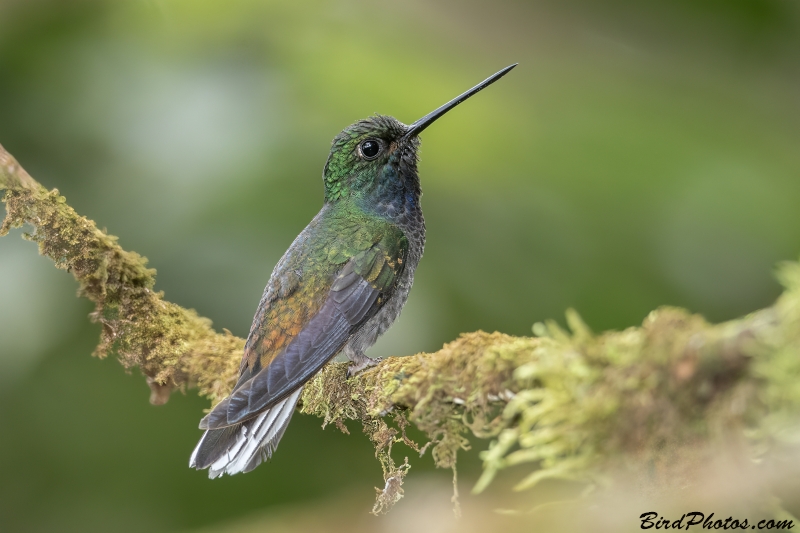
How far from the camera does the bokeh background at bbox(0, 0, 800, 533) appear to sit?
3842 millimetres

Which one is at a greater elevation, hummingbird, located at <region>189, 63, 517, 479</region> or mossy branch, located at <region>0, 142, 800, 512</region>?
hummingbird, located at <region>189, 63, 517, 479</region>

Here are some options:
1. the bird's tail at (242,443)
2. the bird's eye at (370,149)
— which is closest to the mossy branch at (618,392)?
the bird's tail at (242,443)

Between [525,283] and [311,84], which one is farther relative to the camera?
[311,84]

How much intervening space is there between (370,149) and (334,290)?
3.01ft

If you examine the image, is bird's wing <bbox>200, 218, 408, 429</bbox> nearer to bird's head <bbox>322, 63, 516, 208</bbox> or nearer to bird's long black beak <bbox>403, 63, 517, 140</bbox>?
bird's head <bbox>322, 63, 516, 208</bbox>

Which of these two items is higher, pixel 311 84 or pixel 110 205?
pixel 311 84

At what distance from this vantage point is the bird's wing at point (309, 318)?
2309mm

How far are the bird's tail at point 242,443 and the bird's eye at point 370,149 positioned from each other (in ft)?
4.10

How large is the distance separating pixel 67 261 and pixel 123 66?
257 cm

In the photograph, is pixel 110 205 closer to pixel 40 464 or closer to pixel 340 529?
pixel 40 464

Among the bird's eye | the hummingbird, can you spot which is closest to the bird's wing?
the hummingbird

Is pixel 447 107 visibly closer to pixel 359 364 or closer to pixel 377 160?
pixel 377 160

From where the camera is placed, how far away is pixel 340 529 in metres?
3.12

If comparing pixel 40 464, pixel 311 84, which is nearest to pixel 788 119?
pixel 311 84
